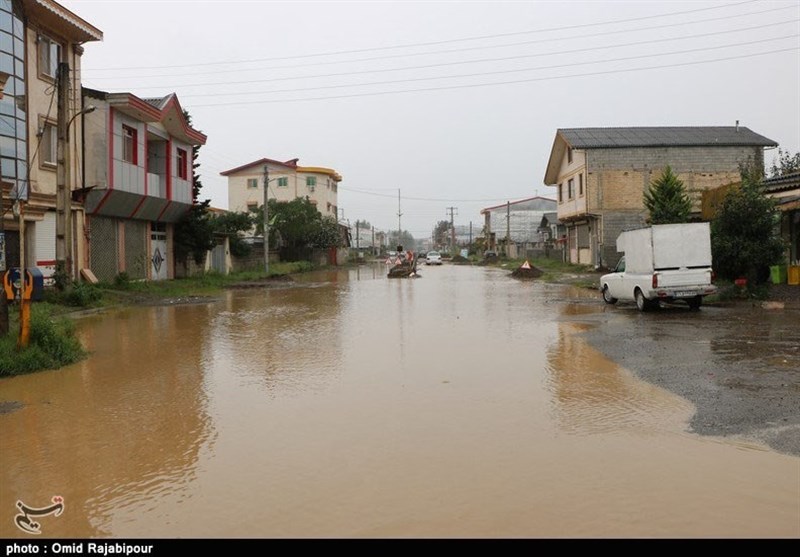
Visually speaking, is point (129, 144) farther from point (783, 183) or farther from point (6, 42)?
point (783, 183)

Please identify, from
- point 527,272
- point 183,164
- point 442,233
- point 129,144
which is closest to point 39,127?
point 129,144

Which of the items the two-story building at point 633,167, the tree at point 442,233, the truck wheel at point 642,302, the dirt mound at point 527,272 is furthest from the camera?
the tree at point 442,233

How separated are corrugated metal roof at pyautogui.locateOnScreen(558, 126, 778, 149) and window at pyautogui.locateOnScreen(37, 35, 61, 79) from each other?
28.1 m

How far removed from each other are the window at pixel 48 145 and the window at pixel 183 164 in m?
9.91

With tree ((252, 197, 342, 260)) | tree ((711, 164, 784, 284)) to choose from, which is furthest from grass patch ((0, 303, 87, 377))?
tree ((252, 197, 342, 260))

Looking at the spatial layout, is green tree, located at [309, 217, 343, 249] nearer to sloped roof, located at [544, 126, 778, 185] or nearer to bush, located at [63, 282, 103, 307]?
sloped roof, located at [544, 126, 778, 185]

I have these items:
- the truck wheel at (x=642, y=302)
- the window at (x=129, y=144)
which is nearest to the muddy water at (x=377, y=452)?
the truck wheel at (x=642, y=302)

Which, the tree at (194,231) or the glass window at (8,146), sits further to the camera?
the tree at (194,231)

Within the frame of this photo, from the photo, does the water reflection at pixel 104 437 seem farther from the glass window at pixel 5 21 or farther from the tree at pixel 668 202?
the tree at pixel 668 202

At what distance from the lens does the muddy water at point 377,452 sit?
4.21 meters

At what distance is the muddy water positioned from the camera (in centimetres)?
421

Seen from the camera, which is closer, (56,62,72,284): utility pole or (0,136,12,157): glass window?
(56,62,72,284): utility pole

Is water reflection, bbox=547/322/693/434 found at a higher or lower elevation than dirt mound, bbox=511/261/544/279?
lower
